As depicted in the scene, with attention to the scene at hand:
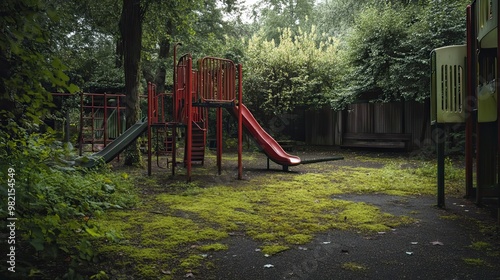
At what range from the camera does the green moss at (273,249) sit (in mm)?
3244

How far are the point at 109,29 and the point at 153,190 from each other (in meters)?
7.67

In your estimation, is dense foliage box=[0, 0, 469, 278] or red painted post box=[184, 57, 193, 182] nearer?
dense foliage box=[0, 0, 469, 278]

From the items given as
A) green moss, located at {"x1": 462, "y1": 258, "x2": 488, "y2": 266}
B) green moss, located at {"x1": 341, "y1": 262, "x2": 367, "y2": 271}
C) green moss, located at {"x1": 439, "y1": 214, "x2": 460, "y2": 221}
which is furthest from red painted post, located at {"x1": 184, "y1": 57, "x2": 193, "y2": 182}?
green moss, located at {"x1": 462, "y1": 258, "x2": 488, "y2": 266}

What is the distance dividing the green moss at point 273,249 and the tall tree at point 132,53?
22.9 ft

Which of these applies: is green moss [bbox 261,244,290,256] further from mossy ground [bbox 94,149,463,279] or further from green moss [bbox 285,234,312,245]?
green moss [bbox 285,234,312,245]

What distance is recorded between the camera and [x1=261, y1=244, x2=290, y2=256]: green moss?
10.6 feet

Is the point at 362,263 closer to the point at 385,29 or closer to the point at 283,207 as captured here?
the point at 283,207

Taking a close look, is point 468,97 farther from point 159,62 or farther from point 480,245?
point 159,62

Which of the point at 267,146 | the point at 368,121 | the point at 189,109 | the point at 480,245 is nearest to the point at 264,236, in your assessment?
the point at 480,245

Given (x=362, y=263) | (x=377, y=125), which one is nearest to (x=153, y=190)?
(x=362, y=263)

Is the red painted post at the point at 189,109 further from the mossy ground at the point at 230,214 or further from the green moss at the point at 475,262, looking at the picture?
the green moss at the point at 475,262

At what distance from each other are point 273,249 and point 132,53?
7482mm

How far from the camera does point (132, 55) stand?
30.7ft

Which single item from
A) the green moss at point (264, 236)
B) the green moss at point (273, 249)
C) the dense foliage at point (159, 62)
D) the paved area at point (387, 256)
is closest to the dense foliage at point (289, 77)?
the dense foliage at point (159, 62)
